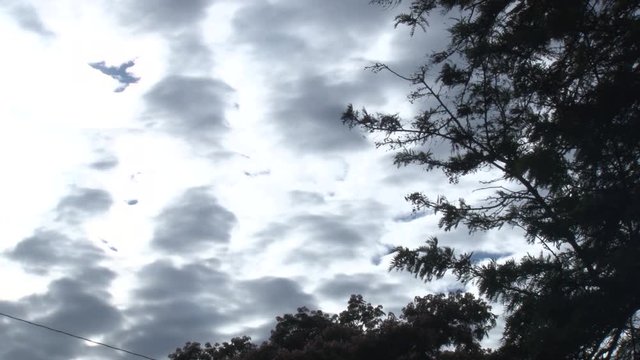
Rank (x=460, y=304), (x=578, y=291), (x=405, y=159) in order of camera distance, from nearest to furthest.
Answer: (x=578, y=291) → (x=405, y=159) → (x=460, y=304)

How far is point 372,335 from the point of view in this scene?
53.9 feet

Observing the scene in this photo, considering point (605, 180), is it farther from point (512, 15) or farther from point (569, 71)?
point (512, 15)

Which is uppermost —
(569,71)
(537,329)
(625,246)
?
(569,71)

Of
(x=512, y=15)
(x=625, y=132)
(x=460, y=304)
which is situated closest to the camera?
(x=625, y=132)

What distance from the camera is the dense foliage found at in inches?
635

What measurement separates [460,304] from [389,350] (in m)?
3.45

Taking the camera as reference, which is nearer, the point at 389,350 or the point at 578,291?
the point at 578,291

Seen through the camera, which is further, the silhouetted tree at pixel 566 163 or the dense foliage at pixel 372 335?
the dense foliage at pixel 372 335

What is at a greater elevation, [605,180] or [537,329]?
[605,180]

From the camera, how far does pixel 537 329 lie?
21.6 feet

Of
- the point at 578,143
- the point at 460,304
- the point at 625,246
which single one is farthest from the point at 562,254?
the point at 460,304

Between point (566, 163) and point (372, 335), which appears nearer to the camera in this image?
point (566, 163)

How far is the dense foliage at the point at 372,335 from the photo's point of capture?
16125 millimetres

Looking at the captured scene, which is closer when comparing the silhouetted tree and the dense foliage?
the silhouetted tree
